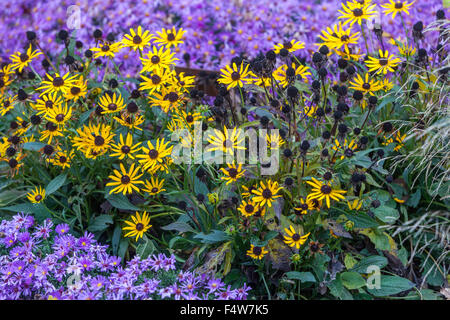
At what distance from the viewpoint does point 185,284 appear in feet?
6.21

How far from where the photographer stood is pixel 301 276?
1.92m

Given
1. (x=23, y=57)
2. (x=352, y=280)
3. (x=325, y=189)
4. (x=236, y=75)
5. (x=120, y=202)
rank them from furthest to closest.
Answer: (x=23, y=57)
(x=120, y=202)
(x=236, y=75)
(x=352, y=280)
(x=325, y=189)

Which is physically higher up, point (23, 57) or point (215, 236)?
point (23, 57)

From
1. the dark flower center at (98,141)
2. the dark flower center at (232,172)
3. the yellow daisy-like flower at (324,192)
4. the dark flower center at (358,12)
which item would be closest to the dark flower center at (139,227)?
the dark flower center at (98,141)

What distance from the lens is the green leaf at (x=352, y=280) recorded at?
1995 mm

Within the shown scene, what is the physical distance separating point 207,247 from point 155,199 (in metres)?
0.42

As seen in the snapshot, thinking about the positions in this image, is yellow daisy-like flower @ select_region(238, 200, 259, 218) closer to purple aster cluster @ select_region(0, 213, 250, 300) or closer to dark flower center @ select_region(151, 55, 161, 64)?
purple aster cluster @ select_region(0, 213, 250, 300)

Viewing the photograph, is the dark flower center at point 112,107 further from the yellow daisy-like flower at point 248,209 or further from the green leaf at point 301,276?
the green leaf at point 301,276

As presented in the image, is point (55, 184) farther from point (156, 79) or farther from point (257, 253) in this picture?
point (257, 253)

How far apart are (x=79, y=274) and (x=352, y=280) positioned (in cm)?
108

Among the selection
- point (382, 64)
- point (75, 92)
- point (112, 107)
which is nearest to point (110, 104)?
point (112, 107)

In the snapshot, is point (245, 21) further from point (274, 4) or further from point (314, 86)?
point (314, 86)

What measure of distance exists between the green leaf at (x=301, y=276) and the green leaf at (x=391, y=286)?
0.99ft

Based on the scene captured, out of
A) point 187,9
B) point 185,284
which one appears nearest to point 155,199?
point 185,284
